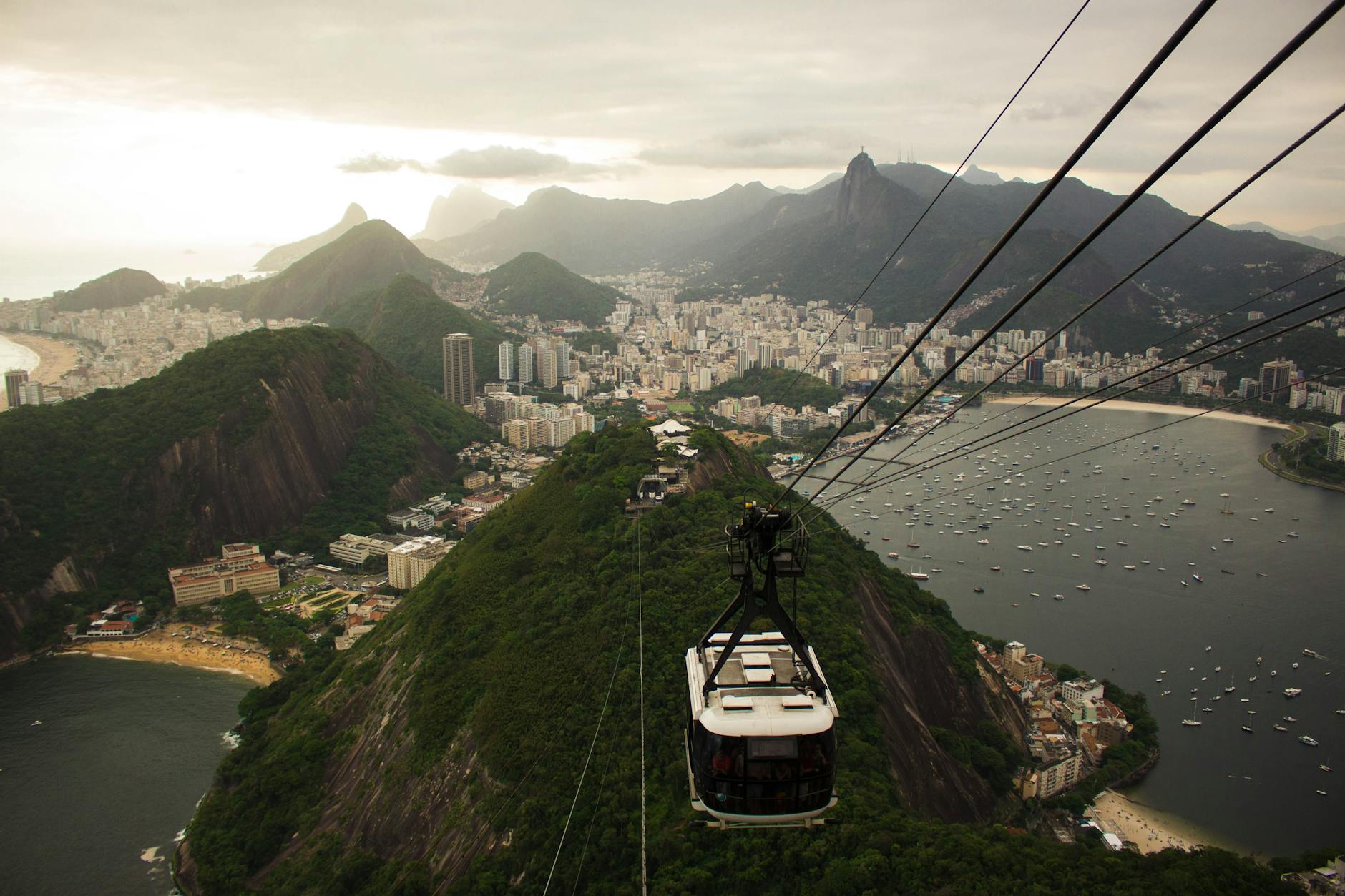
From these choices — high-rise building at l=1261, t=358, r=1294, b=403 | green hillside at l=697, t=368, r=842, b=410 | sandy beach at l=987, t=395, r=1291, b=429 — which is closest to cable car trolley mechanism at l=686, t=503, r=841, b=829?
green hillside at l=697, t=368, r=842, b=410

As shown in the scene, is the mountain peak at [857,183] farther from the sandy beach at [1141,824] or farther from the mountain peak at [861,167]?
the sandy beach at [1141,824]

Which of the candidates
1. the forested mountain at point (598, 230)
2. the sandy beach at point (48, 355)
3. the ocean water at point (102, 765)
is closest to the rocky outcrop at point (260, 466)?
the ocean water at point (102, 765)

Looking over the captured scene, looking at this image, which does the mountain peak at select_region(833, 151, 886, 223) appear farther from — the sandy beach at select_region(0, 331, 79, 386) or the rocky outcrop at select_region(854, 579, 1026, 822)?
the rocky outcrop at select_region(854, 579, 1026, 822)

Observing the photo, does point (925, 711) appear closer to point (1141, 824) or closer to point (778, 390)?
point (1141, 824)

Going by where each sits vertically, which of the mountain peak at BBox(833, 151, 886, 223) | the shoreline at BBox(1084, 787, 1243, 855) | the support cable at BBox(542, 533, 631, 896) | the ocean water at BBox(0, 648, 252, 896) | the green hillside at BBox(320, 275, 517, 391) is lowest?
the ocean water at BBox(0, 648, 252, 896)

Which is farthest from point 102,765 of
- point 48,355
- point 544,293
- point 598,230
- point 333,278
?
point 598,230
